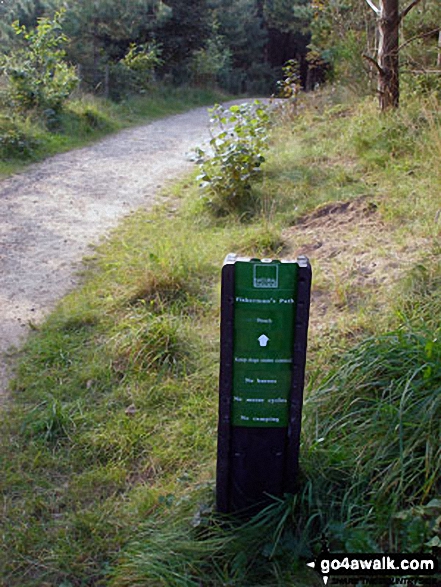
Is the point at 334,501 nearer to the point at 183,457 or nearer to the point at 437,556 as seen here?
the point at 437,556

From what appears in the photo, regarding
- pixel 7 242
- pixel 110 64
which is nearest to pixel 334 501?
pixel 7 242

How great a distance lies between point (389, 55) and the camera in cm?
789

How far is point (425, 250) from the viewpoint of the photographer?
14.7 ft

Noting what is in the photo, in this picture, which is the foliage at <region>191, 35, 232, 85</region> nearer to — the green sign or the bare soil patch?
the bare soil patch

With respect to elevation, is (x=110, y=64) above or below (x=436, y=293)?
above

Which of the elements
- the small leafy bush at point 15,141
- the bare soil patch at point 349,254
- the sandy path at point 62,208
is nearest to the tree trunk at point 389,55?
the bare soil patch at point 349,254

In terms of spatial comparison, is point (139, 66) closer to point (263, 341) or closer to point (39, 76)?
point (39, 76)

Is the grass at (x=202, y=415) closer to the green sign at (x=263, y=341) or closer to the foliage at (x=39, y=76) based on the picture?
the green sign at (x=263, y=341)

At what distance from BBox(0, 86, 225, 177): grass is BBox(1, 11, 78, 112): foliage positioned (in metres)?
0.30

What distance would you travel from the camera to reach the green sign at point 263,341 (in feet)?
7.44

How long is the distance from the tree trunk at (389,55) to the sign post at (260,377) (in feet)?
20.9

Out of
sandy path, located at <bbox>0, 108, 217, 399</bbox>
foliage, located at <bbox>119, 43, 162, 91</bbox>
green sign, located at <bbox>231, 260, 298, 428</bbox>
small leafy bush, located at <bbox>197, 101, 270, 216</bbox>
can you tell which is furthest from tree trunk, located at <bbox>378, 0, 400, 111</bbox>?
foliage, located at <bbox>119, 43, 162, 91</bbox>

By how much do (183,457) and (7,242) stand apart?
13.0ft

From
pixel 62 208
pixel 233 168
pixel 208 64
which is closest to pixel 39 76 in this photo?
pixel 62 208
